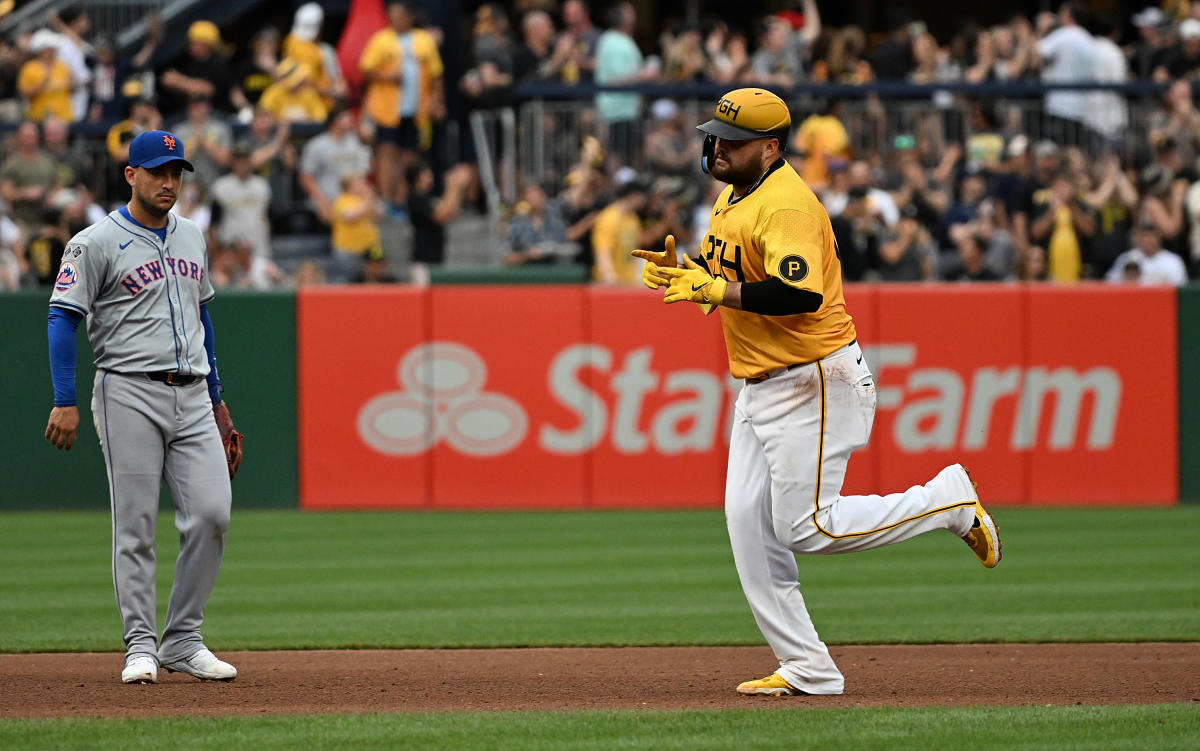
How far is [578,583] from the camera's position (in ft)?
34.4

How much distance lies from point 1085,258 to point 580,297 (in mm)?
4921

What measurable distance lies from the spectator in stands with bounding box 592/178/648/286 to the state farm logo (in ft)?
5.73

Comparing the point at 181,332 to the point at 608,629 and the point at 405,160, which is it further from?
the point at 405,160

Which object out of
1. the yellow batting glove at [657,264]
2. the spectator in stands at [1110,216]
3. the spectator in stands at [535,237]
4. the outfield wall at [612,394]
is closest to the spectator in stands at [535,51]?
the spectator in stands at [535,237]

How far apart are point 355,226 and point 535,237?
164cm

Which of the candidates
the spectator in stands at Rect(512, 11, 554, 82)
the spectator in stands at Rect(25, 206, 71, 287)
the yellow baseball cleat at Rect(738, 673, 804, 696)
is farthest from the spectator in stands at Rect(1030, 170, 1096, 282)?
the yellow baseball cleat at Rect(738, 673, 804, 696)

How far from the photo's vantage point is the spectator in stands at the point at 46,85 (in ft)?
57.4

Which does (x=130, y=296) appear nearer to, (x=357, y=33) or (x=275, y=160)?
(x=275, y=160)

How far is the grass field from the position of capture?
228 inches

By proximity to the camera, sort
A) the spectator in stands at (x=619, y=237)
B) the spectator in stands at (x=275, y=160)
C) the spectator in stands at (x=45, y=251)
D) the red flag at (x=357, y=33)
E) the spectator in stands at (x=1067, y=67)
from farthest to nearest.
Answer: the spectator in stands at (x=1067, y=67)
the red flag at (x=357, y=33)
the spectator in stands at (x=275, y=160)
the spectator in stands at (x=619, y=237)
the spectator in stands at (x=45, y=251)

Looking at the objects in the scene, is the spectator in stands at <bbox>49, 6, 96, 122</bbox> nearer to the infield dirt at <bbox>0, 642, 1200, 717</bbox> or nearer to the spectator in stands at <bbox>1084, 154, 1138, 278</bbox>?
the spectator in stands at <bbox>1084, 154, 1138, 278</bbox>

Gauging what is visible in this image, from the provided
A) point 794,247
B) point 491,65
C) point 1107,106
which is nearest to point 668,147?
point 491,65

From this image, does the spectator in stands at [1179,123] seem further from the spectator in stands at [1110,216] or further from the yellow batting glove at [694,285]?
the yellow batting glove at [694,285]

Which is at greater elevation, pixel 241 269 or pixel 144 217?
pixel 144 217
